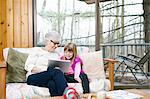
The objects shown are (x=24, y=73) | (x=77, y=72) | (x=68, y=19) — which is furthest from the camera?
(x=68, y=19)

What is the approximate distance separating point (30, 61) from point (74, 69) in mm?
557

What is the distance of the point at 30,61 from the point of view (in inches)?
122

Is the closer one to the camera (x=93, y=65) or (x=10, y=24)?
(x=93, y=65)

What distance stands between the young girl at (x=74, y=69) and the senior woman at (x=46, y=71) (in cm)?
25

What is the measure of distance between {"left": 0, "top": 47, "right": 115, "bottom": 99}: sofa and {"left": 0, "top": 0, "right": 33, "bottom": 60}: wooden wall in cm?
45

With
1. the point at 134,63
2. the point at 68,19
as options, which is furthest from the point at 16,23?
the point at 134,63

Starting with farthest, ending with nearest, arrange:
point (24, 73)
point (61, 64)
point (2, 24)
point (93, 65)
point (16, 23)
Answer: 1. point (16, 23)
2. point (2, 24)
3. point (93, 65)
4. point (24, 73)
5. point (61, 64)

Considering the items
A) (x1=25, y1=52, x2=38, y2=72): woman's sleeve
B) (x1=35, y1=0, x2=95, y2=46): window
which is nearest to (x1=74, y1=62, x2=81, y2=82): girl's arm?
(x1=25, y1=52, x2=38, y2=72): woman's sleeve

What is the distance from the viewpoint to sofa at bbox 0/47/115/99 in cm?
279

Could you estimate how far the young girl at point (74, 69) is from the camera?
303cm

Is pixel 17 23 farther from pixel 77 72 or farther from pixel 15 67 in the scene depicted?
pixel 77 72

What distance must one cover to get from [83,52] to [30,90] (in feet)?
3.47

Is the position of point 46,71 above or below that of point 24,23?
below

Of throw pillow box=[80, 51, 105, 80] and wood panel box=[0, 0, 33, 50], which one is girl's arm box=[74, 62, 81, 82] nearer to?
throw pillow box=[80, 51, 105, 80]
